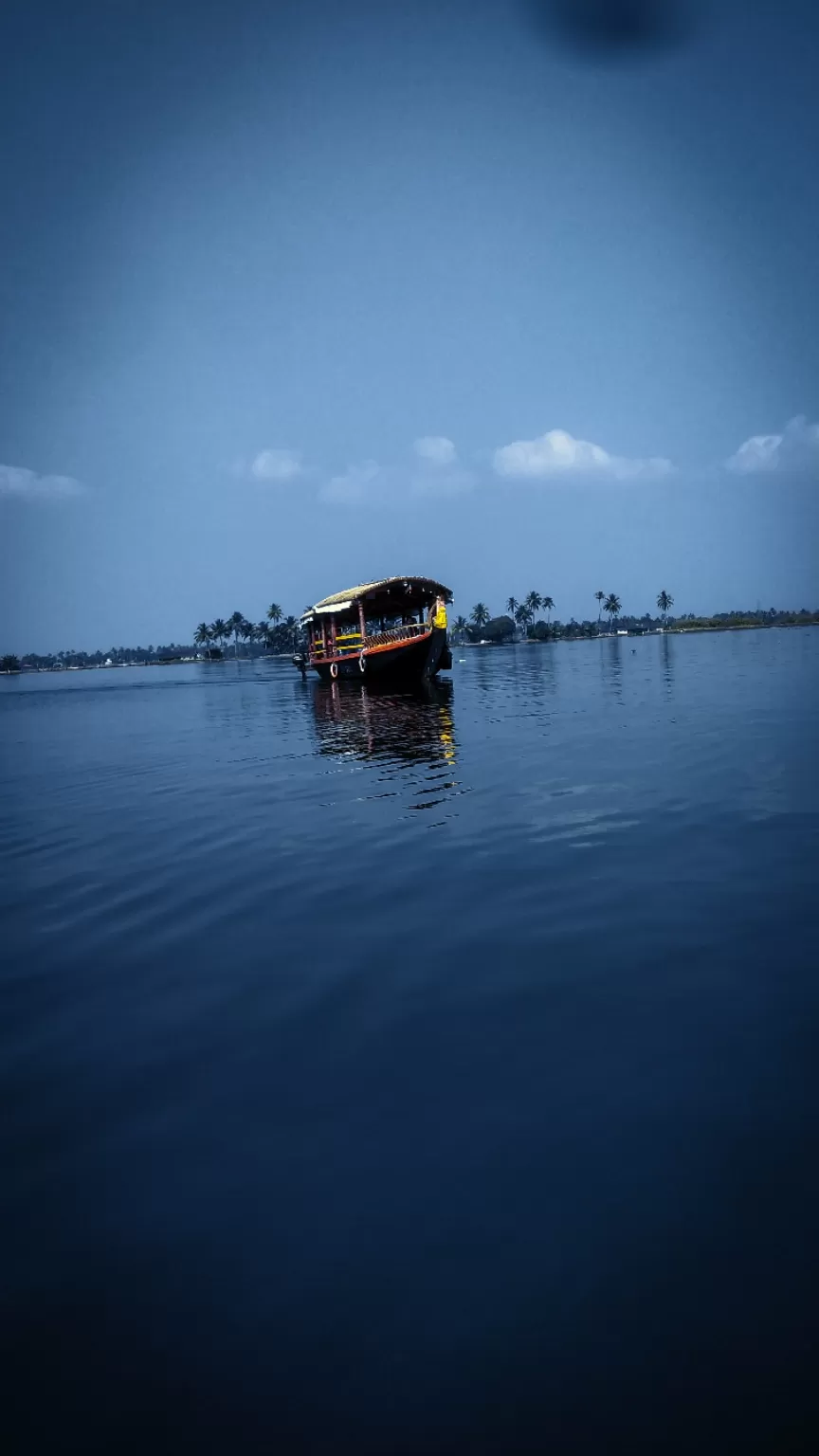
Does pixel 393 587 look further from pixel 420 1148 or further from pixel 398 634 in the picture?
pixel 420 1148

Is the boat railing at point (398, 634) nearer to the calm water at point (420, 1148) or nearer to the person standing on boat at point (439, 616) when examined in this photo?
the person standing on boat at point (439, 616)

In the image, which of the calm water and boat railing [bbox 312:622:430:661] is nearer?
the calm water

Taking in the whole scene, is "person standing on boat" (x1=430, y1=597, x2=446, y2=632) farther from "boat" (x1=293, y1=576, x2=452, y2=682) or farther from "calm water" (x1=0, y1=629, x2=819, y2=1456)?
"calm water" (x1=0, y1=629, x2=819, y2=1456)

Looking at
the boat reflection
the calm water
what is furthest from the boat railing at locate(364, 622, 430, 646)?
the calm water

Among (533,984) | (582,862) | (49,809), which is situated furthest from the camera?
(49,809)

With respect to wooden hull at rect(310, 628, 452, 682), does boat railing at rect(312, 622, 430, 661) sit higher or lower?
higher

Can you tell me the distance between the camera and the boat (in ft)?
116

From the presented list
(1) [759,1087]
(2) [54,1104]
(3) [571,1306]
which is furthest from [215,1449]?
(1) [759,1087]

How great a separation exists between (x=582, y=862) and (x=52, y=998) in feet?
16.0

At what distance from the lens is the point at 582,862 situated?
723 cm

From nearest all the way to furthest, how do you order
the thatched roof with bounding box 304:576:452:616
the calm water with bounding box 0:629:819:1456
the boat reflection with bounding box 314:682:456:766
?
the calm water with bounding box 0:629:819:1456 → the boat reflection with bounding box 314:682:456:766 → the thatched roof with bounding box 304:576:452:616

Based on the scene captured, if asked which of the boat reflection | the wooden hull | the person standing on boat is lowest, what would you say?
the boat reflection

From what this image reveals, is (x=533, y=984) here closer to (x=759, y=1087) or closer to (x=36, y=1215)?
(x=759, y=1087)

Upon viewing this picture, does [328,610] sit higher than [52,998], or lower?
higher
